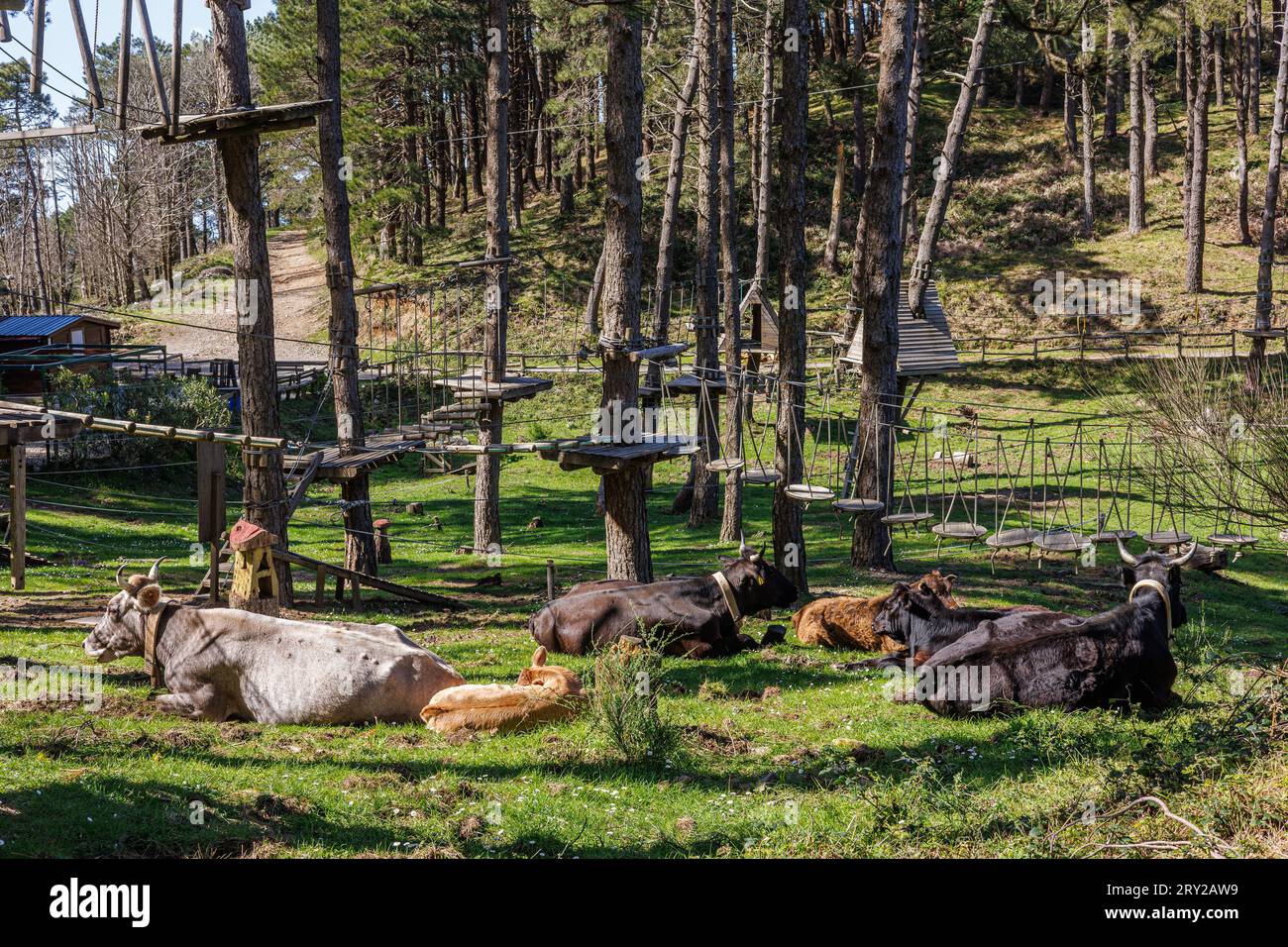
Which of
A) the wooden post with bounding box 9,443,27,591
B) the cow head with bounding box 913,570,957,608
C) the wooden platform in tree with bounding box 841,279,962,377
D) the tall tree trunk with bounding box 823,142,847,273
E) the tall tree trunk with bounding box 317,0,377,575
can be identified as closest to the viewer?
the cow head with bounding box 913,570,957,608

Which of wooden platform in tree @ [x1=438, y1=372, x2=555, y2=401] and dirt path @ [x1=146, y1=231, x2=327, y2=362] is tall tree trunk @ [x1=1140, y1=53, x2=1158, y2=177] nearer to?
wooden platform in tree @ [x1=438, y1=372, x2=555, y2=401]

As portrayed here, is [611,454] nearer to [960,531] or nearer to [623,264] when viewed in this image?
[623,264]

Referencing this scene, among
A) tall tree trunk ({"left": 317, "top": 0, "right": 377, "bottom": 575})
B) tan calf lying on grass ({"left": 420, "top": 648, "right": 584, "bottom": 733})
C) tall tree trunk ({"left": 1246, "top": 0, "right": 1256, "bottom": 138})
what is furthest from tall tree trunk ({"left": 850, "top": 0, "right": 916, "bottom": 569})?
tall tree trunk ({"left": 1246, "top": 0, "right": 1256, "bottom": 138})

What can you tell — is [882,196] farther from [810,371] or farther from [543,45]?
[543,45]

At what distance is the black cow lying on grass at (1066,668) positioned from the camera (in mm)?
10164

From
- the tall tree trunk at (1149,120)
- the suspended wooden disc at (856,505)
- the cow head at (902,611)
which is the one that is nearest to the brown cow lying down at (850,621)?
the cow head at (902,611)

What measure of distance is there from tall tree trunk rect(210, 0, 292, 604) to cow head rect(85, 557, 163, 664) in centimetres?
334

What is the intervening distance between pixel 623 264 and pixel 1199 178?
105 feet

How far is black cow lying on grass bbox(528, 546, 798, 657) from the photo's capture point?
12.6 meters

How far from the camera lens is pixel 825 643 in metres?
13.1

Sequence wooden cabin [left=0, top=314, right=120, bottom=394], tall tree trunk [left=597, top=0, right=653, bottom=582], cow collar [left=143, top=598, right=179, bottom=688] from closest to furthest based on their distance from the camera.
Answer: cow collar [left=143, top=598, right=179, bottom=688] < tall tree trunk [left=597, top=0, right=653, bottom=582] < wooden cabin [left=0, top=314, right=120, bottom=394]

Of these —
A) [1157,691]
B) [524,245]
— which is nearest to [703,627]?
[1157,691]

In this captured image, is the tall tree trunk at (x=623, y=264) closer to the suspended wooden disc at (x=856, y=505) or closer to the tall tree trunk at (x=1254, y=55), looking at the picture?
the suspended wooden disc at (x=856, y=505)

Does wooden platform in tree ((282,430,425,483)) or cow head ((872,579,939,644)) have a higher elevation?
wooden platform in tree ((282,430,425,483))
